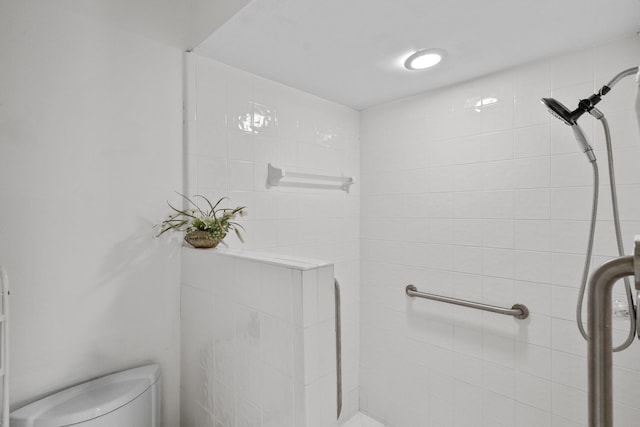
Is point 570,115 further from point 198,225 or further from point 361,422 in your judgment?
point 361,422

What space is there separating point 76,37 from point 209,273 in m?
0.94

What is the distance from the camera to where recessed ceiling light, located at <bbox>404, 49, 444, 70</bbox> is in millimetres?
1373

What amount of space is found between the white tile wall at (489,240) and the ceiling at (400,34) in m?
0.14

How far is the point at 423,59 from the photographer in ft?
4.68

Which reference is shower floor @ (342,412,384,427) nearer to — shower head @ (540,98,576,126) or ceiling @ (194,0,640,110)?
shower head @ (540,98,576,126)

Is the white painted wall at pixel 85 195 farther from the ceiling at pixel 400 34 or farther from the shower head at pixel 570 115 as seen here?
the shower head at pixel 570 115

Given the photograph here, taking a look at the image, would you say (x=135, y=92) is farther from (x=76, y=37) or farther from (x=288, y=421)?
(x=288, y=421)

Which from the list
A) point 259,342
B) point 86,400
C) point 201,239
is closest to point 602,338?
point 259,342

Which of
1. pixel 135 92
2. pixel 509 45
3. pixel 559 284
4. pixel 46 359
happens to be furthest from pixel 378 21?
pixel 46 359

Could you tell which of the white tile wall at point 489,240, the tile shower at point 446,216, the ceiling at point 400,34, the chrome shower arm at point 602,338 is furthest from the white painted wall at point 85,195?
the chrome shower arm at point 602,338

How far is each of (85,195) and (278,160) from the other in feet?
2.75

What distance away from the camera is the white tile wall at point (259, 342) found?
85 cm

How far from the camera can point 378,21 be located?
115 centimetres

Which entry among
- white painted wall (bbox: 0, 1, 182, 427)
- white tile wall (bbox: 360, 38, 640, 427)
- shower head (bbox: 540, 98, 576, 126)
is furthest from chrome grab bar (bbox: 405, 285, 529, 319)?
white painted wall (bbox: 0, 1, 182, 427)
